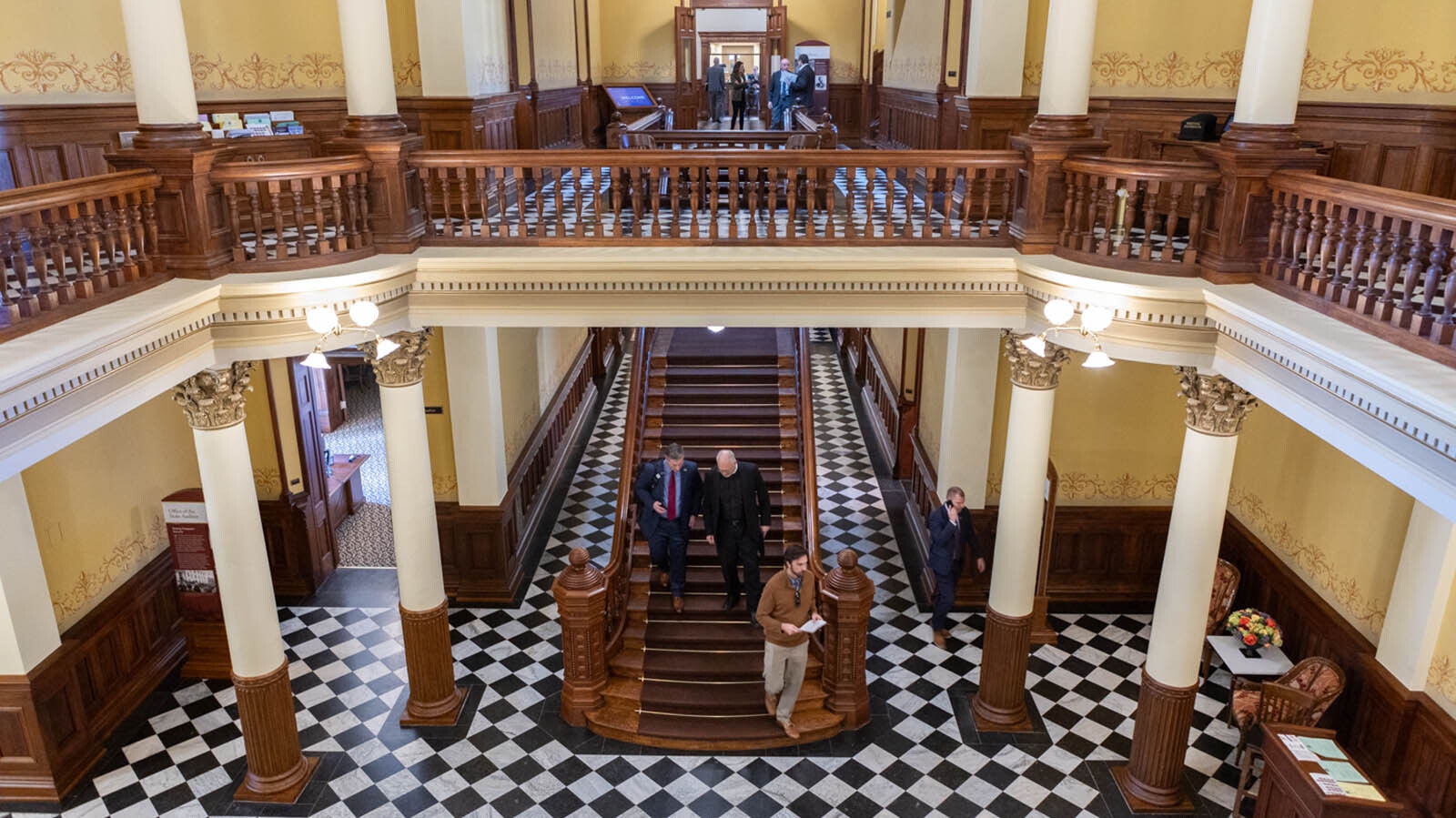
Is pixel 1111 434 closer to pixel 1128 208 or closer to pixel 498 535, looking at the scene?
pixel 1128 208

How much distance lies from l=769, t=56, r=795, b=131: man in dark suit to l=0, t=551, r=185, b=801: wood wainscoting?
401 inches

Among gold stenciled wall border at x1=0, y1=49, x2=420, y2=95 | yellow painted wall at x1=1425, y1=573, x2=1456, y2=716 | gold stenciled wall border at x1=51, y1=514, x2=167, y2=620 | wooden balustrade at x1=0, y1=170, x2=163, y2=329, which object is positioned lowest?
gold stenciled wall border at x1=51, y1=514, x2=167, y2=620

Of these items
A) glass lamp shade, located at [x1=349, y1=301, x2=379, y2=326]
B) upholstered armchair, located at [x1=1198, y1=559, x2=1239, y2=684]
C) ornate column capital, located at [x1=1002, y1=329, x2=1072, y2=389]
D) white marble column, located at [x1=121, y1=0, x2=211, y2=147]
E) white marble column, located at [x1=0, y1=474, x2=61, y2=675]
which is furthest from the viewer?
upholstered armchair, located at [x1=1198, y1=559, x2=1239, y2=684]

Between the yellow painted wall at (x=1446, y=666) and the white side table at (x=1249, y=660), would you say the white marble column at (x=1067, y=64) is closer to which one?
the yellow painted wall at (x=1446, y=666)

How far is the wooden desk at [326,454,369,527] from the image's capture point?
1108cm

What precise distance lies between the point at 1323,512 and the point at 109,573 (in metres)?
9.52

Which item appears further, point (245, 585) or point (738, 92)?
point (738, 92)

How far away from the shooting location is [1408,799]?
6.35m

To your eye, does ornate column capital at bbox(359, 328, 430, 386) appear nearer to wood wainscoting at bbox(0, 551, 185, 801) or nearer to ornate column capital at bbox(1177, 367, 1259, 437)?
wood wainscoting at bbox(0, 551, 185, 801)

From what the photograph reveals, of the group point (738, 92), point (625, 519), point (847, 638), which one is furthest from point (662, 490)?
point (738, 92)

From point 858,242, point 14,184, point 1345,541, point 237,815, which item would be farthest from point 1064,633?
point 14,184

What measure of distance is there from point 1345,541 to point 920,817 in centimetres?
369

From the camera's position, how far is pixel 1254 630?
7590 millimetres

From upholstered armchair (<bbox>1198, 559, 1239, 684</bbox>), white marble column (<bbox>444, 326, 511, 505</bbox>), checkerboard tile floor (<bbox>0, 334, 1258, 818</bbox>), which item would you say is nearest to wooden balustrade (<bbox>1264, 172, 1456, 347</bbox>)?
upholstered armchair (<bbox>1198, 559, 1239, 684</bbox>)
